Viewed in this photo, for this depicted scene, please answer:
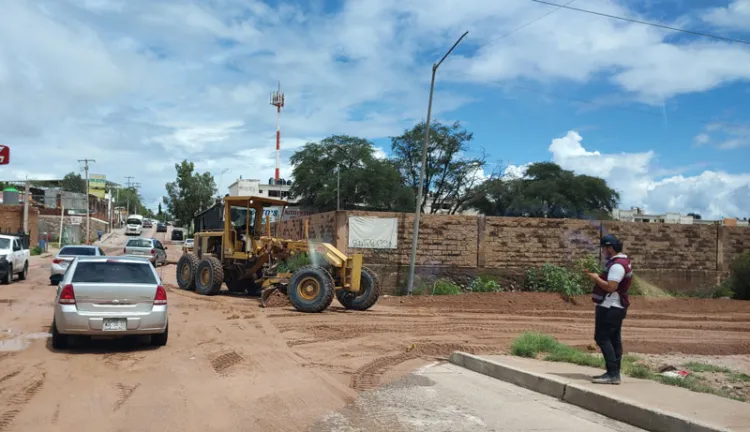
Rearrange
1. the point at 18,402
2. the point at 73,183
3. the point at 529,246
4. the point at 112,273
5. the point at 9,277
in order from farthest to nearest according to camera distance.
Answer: the point at 73,183
the point at 9,277
the point at 529,246
the point at 112,273
the point at 18,402

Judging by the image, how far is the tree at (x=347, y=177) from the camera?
49.8 metres

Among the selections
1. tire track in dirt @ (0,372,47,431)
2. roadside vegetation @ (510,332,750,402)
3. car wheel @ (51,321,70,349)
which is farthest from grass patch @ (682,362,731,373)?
car wheel @ (51,321,70,349)

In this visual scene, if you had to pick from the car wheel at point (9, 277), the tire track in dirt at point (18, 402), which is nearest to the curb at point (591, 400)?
the tire track in dirt at point (18, 402)

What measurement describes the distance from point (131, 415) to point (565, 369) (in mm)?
5537

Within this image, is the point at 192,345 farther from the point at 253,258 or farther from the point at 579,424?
the point at 253,258

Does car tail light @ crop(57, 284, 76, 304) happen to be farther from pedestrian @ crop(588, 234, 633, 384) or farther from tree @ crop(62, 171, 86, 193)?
tree @ crop(62, 171, 86, 193)

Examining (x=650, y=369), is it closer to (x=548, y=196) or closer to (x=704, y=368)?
(x=704, y=368)

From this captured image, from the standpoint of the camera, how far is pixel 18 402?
6871 mm

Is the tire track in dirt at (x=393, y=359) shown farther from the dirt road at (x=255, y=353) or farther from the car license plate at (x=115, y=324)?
the car license plate at (x=115, y=324)

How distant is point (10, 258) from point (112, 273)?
1492 centimetres

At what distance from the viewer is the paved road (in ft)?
20.5

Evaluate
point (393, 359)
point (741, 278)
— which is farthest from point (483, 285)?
point (393, 359)

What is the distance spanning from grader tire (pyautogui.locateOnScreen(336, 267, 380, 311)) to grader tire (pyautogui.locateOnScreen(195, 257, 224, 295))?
438 centimetres

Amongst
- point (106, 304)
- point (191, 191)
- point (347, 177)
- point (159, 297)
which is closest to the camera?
point (106, 304)
